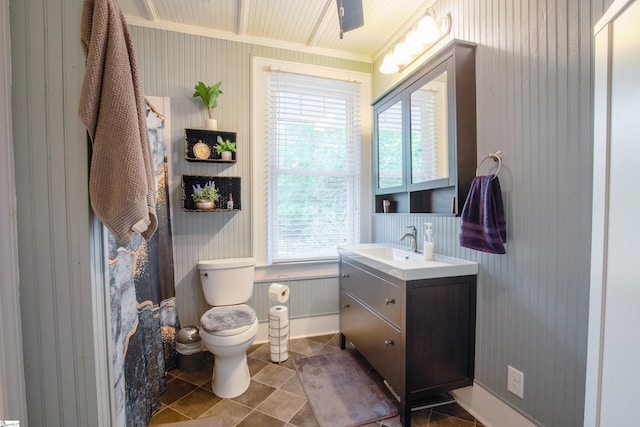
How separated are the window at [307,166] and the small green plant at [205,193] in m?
0.37

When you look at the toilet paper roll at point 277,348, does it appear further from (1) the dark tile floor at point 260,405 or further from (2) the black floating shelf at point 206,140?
(2) the black floating shelf at point 206,140

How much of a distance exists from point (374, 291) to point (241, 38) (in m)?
2.39

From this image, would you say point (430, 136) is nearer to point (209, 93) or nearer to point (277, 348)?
point (209, 93)

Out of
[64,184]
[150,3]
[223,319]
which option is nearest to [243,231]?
[223,319]

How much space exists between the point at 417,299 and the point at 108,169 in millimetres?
1486

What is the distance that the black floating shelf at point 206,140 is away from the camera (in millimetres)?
2225

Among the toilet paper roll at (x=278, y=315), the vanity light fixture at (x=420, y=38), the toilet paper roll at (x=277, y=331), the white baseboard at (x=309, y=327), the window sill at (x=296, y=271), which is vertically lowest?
the white baseboard at (x=309, y=327)

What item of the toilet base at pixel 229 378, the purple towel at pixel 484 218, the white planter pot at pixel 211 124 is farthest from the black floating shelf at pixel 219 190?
the purple towel at pixel 484 218

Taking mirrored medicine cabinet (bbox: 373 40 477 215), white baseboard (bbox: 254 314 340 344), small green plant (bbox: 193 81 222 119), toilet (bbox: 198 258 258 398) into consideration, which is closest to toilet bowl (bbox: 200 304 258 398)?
toilet (bbox: 198 258 258 398)

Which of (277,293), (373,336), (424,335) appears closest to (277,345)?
(277,293)

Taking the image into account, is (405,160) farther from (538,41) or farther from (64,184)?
(64,184)

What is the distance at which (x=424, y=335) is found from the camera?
4.95 feet

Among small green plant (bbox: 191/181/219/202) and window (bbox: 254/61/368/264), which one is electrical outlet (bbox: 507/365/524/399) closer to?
window (bbox: 254/61/368/264)

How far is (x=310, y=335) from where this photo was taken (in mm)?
2621
